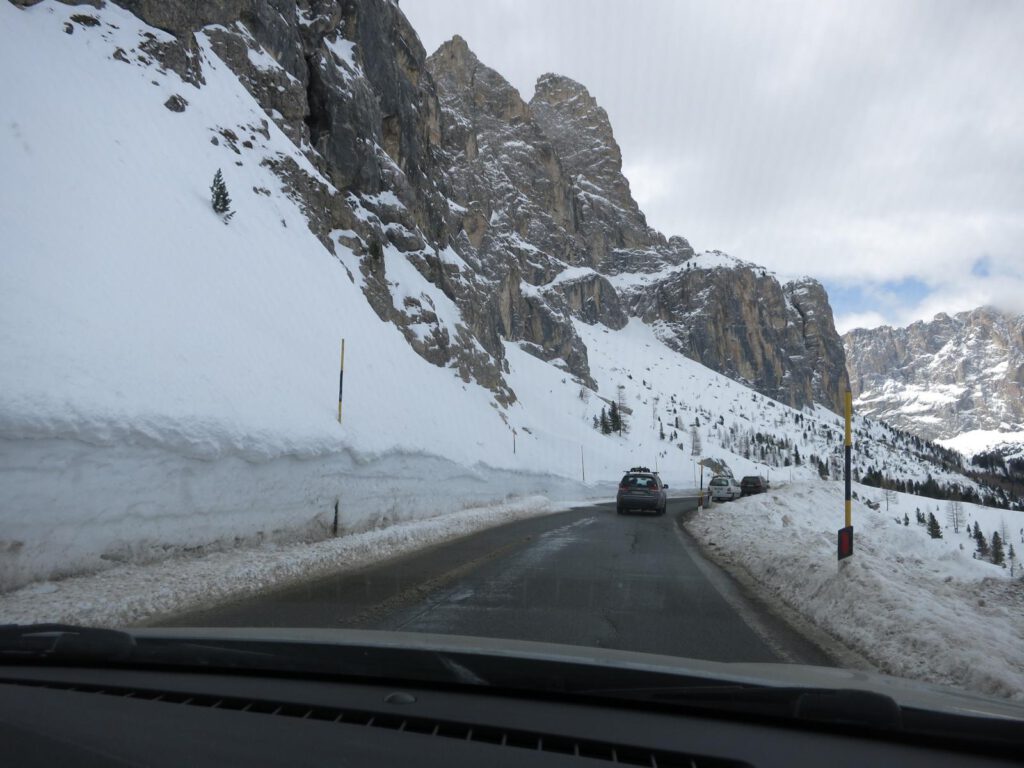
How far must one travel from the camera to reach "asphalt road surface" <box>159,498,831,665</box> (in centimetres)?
623

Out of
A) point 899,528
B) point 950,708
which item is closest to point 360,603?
point 950,708

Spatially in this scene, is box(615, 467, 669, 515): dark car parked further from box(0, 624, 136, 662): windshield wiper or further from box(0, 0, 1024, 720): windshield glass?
box(0, 624, 136, 662): windshield wiper

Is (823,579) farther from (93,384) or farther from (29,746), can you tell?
(93,384)

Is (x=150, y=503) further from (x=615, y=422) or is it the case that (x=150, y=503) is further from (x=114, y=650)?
(x=615, y=422)

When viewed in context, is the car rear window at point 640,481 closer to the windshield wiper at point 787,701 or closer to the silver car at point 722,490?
the silver car at point 722,490

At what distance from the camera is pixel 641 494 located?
26.9m

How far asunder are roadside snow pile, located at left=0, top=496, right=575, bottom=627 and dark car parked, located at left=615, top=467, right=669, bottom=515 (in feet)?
46.2

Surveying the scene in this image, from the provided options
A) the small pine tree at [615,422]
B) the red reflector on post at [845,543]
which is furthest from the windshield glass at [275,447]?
the small pine tree at [615,422]

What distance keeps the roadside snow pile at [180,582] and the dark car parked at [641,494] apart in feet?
46.2

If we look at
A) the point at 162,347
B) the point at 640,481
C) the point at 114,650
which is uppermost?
the point at 162,347

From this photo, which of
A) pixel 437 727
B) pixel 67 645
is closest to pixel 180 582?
pixel 67 645

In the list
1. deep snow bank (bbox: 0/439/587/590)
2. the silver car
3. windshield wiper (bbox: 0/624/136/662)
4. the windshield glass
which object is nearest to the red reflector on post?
the windshield glass

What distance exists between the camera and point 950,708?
255 cm

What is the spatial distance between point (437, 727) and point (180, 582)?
717 cm
